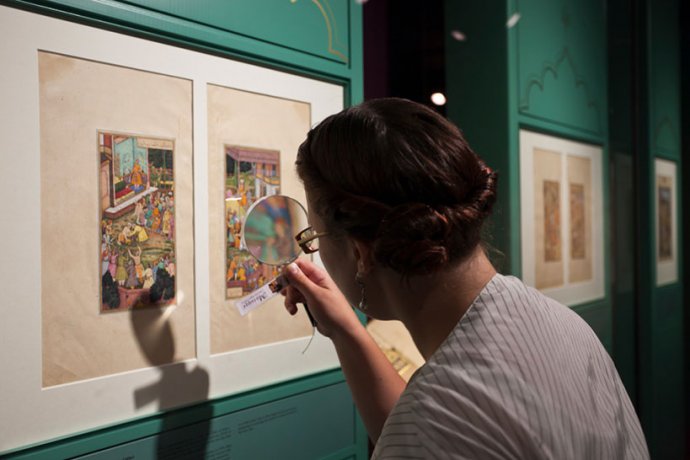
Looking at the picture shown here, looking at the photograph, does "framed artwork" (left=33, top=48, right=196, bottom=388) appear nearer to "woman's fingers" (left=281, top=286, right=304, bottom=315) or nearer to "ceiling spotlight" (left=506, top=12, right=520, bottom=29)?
"woman's fingers" (left=281, top=286, right=304, bottom=315)

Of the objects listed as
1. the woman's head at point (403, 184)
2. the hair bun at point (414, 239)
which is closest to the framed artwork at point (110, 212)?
the woman's head at point (403, 184)

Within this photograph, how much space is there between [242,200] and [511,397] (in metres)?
0.75

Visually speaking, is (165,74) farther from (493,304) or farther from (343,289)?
(493,304)

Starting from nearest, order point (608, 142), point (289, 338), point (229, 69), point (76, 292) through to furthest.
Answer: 1. point (76, 292)
2. point (229, 69)
3. point (289, 338)
4. point (608, 142)

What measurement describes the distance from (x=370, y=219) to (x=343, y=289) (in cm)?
19

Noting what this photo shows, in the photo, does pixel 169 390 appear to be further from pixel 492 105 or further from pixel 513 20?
pixel 513 20

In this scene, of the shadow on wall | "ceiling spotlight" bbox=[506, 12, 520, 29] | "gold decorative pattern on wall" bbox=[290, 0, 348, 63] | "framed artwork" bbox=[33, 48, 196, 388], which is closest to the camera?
"framed artwork" bbox=[33, 48, 196, 388]

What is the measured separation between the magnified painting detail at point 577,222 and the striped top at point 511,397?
1.57m

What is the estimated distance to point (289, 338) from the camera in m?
1.44

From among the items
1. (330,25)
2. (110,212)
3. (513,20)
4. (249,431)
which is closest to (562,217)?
(513,20)

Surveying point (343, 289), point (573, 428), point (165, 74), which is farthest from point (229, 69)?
point (573, 428)

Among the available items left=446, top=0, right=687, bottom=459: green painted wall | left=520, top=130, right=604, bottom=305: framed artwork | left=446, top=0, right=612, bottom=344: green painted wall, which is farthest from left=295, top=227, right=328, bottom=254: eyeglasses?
left=446, top=0, right=687, bottom=459: green painted wall

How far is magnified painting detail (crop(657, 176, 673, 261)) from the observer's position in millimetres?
2650

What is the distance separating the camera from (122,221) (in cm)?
112
